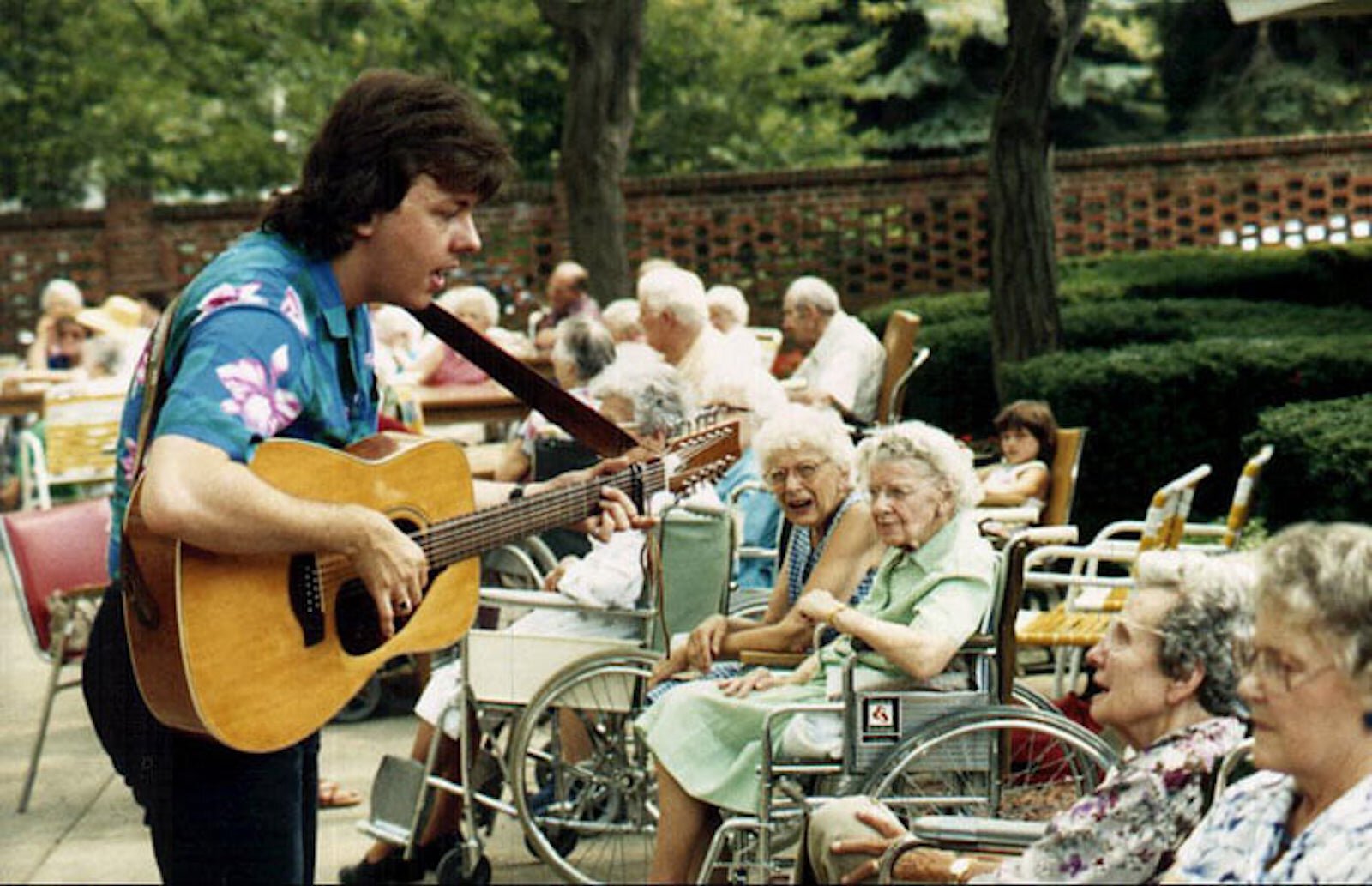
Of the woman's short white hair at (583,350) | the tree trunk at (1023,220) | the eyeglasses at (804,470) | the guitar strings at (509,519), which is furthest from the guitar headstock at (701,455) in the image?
the tree trunk at (1023,220)

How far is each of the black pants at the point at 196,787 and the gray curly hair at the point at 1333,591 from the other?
1556 millimetres

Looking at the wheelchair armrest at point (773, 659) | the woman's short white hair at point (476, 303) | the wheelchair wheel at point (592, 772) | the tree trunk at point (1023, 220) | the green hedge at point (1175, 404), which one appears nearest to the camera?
the wheelchair armrest at point (773, 659)

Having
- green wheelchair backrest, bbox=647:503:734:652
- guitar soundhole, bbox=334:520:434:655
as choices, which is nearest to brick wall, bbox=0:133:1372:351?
green wheelchair backrest, bbox=647:503:734:652

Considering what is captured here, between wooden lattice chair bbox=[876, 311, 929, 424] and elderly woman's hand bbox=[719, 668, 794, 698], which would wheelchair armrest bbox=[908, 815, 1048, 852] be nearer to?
elderly woman's hand bbox=[719, 668, 794, 698]

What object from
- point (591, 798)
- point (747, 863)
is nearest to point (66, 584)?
point (591, 798)

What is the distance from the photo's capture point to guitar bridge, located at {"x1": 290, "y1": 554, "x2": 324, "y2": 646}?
363cm

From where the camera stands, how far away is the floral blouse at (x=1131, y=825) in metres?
3.52

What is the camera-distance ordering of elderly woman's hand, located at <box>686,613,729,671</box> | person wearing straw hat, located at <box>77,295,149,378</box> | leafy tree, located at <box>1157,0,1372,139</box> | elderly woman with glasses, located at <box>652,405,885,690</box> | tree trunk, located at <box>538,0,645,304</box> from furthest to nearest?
leafy tree, located at <box>1157,0,1372,139</box> < tree trunk, located at <box>538,0,645,304</box> < person wearing straw hat, located at <box>77,295,149,378</box> < elderly woman's hand, located at <box>686,613,729,671</box> < elderly woman with glasses, located at <box>652,405,885,690</box>

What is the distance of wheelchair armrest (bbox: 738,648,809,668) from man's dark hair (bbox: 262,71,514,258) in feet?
7.46

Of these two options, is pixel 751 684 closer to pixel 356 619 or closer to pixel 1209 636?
pixel 356 619

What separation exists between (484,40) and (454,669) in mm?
21461

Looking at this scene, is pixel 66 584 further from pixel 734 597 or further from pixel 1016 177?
pixel 1016 177

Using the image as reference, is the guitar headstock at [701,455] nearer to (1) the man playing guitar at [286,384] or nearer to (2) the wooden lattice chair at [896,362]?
(1) the man playing guitar at [286,384]

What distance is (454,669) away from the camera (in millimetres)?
6496
